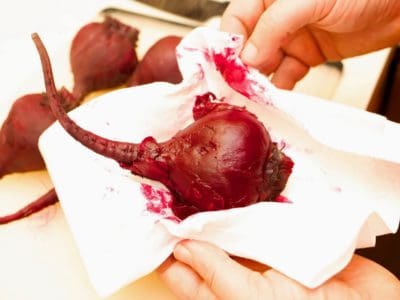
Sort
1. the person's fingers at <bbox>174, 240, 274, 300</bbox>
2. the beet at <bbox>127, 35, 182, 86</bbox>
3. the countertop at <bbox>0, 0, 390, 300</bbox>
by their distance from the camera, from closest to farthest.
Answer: the person's fingers at <bbox>174, 240, 274, 300</bbox>
the countertop at <bbox>0, 0, 390, 300</bbox>
the beet at <bbox>127, 35, 182, 86</bbox>

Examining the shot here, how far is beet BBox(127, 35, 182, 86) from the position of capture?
0.77 meters

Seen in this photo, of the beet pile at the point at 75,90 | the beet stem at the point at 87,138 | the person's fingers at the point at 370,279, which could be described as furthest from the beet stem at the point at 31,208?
the person's fingers at the point at 370,279

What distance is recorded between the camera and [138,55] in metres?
0.88

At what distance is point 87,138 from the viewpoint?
60 centimetres

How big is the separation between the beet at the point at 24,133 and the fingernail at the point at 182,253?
257 mm

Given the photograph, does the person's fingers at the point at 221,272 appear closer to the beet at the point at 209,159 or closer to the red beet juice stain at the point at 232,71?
the beet at the point at 209,159

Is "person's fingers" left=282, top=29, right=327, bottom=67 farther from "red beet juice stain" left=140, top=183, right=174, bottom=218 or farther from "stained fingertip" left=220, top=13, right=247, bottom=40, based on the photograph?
"red beet juice stain" left=140, top=183, right=174, bottom=218

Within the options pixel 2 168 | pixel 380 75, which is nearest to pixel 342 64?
pixel 380 75

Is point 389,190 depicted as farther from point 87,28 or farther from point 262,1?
point 87,28

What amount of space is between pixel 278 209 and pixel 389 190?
0.15 m

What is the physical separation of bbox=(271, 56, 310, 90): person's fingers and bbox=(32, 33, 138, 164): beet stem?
0.32m

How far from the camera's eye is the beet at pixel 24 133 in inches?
27.4

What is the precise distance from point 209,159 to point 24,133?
0.28 m

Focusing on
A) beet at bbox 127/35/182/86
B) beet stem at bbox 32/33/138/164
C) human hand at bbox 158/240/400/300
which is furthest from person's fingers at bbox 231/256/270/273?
beet at bbox 127/35/182/86
